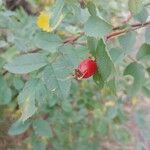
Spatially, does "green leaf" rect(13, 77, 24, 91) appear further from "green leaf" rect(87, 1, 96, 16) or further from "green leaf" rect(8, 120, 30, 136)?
"green leaf" rect(87, 1, 96, 16)

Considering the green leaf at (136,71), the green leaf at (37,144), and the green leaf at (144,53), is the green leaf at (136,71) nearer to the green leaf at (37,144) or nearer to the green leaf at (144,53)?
the green leaf at (144,53)

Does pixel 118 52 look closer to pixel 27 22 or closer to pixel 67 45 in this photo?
pixel 67 45

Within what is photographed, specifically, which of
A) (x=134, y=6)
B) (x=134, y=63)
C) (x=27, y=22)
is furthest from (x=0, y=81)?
(x=134, y=6)

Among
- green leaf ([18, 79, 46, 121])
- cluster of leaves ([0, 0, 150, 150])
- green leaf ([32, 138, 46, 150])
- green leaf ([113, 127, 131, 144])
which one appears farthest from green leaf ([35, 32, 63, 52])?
green leaf ([113, 127, 131, 144])

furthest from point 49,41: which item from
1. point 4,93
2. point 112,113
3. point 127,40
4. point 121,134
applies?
point 121,134

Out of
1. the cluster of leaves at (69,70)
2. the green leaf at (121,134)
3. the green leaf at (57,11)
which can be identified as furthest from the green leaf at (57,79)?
the green leaf at (121,134)

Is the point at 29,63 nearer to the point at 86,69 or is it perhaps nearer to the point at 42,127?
the point at 86,69
